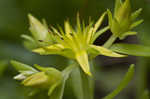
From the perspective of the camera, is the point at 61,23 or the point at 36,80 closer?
the point at 36,80

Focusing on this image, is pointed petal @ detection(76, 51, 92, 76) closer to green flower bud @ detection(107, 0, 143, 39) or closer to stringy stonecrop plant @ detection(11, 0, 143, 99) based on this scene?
stringy stonecrop plant @ detection(11, 0, 143, 99)

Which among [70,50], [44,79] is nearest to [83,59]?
[70,50]

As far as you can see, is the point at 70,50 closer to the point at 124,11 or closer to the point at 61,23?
the point at 124,11

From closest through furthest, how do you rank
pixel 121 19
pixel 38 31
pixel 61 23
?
pixel 121 19
pixel 38 31
pixel 61 23

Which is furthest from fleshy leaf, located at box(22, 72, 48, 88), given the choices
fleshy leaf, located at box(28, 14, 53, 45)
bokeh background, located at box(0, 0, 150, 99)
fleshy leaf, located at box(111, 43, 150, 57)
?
bokeh background, located at box(0, 0, 150, 99)

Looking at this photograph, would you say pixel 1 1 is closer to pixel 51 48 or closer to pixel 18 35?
pixel 18 35

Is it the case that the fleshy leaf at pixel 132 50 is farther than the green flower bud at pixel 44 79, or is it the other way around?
the fleshy leaf at pixel 132 50

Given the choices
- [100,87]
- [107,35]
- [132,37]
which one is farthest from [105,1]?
[100,87]

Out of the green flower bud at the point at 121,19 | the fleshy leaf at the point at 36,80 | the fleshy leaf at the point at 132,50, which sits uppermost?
the green flower bud at the point at 121,19

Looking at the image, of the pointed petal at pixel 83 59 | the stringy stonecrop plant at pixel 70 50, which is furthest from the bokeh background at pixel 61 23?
the pointed petal at pixel 83 59

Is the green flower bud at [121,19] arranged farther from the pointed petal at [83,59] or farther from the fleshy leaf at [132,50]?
the pointed petal at [83,59]

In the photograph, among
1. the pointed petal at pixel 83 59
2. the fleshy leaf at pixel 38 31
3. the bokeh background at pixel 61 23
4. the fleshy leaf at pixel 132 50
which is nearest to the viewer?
the pointed petal at pixel 83 59
